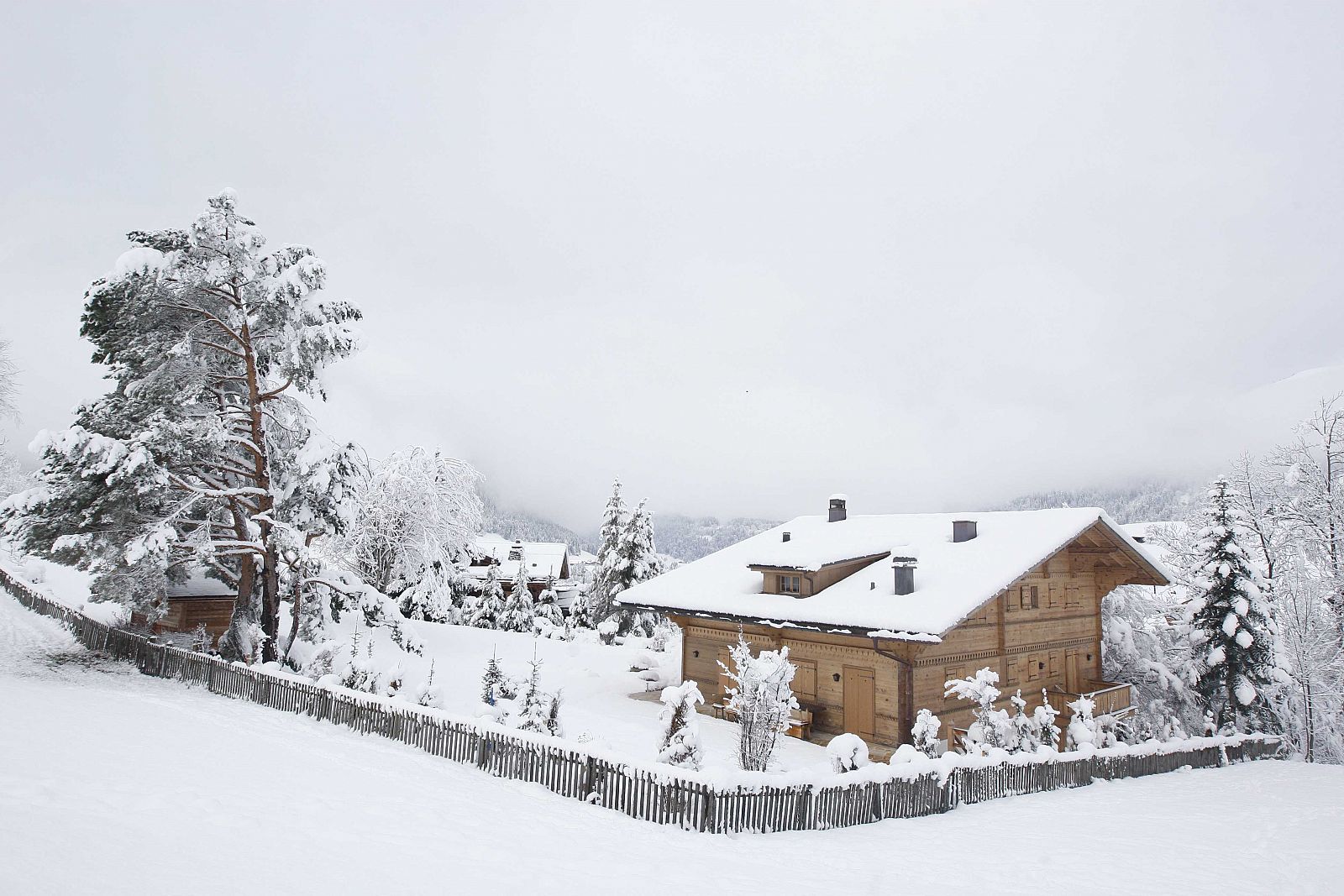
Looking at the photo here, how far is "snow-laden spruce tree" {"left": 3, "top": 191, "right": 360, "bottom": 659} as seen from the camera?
20.0 meters

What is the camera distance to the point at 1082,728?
1925 centimetres

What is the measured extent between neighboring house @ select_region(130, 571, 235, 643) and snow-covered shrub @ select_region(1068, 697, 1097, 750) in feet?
98.5

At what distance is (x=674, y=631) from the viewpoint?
51156 millimetres

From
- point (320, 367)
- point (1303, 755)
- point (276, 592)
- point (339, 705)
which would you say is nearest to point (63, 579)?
point (276, 592)

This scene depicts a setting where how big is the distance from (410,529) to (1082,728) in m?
31.3

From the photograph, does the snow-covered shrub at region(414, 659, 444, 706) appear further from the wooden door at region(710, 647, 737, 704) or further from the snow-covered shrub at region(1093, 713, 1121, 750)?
the snow-covered shrub at region(1093, 713, 1121, 750)

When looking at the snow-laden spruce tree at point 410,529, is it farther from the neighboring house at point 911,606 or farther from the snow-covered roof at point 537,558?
the snow-covered roof at point 537,558

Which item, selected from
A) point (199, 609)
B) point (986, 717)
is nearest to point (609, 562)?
point (199, 609)

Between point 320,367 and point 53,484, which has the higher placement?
point 320,367

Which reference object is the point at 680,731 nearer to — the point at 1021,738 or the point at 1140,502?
the point at 1021,738

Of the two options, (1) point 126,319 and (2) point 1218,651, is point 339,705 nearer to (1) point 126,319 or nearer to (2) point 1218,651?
(1) point 126,319

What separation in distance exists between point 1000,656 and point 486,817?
702 inches

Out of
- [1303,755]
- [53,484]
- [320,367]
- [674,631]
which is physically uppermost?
[320,367]

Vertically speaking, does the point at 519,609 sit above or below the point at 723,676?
above
